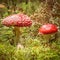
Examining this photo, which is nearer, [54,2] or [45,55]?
[45,55]

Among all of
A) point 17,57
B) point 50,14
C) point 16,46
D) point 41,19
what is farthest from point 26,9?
point 17,57

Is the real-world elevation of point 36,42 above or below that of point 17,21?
below

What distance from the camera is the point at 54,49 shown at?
2.25 metres

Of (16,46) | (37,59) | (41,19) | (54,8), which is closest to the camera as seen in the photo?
(37,59)

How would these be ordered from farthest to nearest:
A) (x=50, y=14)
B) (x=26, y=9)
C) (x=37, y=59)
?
1. (x=26, y=9)
2. (x=50, y=14)
3. (x=37, y=59)

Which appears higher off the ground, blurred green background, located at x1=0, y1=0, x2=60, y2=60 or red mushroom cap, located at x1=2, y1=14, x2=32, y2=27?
red mushroom cap, located at x1=2, y1=14, x2=32, y2=27

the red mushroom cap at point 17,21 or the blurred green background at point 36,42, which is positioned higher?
the red mushroom cap at point 17,21

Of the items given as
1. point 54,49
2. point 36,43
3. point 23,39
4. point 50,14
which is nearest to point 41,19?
point 50,14

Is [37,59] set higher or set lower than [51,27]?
lower

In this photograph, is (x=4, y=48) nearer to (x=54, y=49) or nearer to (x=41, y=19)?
(x=54, y=49)

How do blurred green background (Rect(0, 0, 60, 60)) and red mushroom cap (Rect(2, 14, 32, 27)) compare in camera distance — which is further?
red mushroom cap (Rect(2, 14, 32, 27))

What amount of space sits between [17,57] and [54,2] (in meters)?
0.88

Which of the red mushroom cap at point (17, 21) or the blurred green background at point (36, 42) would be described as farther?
the red mushroom cap at point (17, 21)

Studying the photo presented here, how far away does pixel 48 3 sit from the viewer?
2801 millimetres
